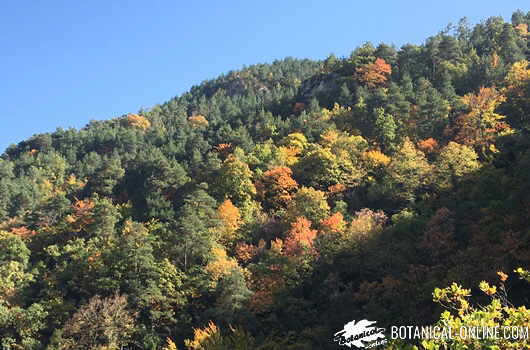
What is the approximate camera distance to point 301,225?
4966 cm

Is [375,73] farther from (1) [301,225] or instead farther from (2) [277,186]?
(1) [301,225]

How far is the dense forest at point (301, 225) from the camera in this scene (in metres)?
36.0

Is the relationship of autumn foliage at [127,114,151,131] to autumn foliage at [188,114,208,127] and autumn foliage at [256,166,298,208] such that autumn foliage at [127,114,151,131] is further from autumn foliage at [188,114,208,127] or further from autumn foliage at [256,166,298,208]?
autumn foliage at [256,166,298,208]

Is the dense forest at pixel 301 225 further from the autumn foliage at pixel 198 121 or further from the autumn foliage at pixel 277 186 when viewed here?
the autumn foliage at pixel 198 121

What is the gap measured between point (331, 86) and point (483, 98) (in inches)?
1343

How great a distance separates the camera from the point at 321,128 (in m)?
75.3

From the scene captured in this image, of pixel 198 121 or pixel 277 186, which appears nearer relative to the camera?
pixel 277 186

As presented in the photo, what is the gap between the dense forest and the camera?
36031mm

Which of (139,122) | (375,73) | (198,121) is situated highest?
(139,122)

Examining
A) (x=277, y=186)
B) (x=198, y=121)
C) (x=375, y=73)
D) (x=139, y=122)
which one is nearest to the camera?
(x=277, y=186)

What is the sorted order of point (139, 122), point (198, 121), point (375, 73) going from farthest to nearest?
point (139, 122) < point (198, 121) < point (375, 73)

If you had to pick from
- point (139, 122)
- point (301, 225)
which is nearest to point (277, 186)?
point (301, 225)

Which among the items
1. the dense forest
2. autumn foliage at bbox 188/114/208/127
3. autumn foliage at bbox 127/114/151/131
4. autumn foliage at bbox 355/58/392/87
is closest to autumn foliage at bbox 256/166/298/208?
the dense forest

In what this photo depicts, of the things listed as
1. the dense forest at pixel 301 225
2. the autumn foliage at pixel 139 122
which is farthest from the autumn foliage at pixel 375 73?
the autumn foliage at pixel 139 122
